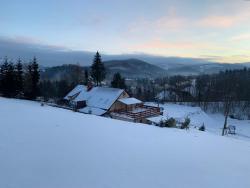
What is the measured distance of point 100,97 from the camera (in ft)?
96.5

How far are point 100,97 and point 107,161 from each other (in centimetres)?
2484

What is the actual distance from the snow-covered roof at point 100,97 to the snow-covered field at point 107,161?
20.4m

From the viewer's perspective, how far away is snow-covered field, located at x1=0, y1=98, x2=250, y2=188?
152 inches

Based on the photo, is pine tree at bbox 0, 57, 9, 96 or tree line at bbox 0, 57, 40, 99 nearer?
pine tree at bbox 0, 57, 9, 96

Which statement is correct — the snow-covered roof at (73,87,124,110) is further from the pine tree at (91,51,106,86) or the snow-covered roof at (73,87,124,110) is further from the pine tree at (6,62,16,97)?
the pine tree at (6,62,16,97)

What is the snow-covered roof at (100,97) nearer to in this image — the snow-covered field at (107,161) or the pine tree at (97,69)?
the pine tree at (97,69)

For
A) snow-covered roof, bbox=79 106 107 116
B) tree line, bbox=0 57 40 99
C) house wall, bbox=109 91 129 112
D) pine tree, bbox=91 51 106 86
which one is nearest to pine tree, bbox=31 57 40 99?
tree line, bbox=0 57 40 99

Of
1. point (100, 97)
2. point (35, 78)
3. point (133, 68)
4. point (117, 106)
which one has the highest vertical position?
point (133, 68)

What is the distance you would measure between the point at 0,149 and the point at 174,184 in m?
3.96

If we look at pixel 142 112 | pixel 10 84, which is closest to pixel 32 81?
pixel 10 84

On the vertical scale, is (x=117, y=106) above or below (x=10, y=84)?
below

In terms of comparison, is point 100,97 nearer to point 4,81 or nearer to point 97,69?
point 97,69

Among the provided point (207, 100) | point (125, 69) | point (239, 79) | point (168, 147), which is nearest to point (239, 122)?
point (207, 100)

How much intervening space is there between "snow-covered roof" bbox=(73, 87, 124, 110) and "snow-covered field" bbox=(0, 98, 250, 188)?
20359 mm
